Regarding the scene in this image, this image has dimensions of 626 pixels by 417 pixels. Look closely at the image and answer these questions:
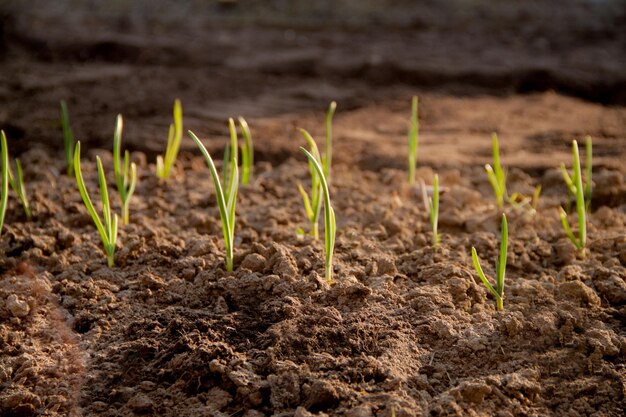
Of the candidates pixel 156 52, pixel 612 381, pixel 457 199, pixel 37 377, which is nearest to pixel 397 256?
pixel 457 199

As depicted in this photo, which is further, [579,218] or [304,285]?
[579,218]

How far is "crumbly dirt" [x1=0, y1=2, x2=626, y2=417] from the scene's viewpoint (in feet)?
5.07

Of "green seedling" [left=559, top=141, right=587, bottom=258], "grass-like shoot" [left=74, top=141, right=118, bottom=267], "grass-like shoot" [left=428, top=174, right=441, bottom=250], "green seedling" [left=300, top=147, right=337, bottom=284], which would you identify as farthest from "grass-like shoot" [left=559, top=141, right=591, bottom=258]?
"grass-like shoot" [left=74, top=141, right=118, bottom=267]

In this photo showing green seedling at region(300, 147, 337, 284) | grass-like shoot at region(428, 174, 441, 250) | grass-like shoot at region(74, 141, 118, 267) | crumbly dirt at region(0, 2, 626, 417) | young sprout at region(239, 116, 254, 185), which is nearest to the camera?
crumbly dirt at region(0, 2, 626, 417)

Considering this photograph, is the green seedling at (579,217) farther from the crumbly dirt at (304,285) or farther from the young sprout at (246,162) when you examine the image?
the young sprout at (246,162)

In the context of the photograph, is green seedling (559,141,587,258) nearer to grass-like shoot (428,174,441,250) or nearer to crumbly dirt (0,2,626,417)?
crumbly dirt (0,2,626,417)

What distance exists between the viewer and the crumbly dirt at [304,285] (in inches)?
60.9

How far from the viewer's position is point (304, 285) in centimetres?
183

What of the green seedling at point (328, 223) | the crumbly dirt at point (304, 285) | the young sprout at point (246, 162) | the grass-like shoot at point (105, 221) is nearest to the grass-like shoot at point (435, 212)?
the crumbly dirt at point (304, 285)

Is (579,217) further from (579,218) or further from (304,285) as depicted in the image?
(304,285)

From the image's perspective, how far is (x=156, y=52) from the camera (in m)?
3.99

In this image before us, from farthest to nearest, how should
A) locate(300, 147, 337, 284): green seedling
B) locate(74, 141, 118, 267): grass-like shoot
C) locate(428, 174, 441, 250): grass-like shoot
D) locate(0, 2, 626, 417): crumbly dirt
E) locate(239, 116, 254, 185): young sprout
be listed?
locate(239, 116, 254, 185): young sprout, locate(428, 174, 441, 250): grass-like shoot, locate(74, 141, 118, 267): grass-like shoot, locate(300, 147, 337, 284): green seedling, locate(0, 2, 626, 417): crumbly dirt

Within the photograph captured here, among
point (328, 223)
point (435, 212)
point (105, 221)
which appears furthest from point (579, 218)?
point (105, 221)

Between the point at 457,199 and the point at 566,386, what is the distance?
37.7 inches
